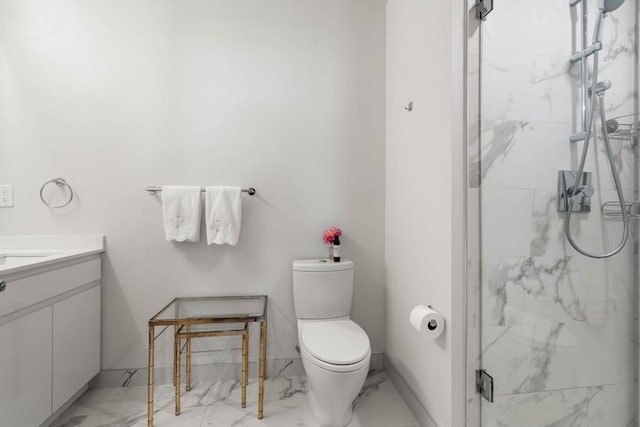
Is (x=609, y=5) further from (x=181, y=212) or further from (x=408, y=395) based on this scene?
(x=181, y=212)

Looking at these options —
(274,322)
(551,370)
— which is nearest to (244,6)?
(274,322)

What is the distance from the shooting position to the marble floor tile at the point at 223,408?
1.45m

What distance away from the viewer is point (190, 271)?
1791 mm

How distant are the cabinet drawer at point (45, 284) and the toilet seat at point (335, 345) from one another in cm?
115

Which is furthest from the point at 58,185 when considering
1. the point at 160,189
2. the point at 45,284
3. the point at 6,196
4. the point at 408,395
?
the point at 408,395

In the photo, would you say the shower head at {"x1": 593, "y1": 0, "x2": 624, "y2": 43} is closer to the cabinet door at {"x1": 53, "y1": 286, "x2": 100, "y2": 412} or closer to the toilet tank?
the toilet tank

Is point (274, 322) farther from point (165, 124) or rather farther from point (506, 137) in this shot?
point (506, 137)

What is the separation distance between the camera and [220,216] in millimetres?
1715

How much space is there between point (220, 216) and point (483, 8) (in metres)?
1.54

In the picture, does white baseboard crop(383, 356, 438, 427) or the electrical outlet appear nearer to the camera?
white baseboard crop(383, 356, 438, 427)

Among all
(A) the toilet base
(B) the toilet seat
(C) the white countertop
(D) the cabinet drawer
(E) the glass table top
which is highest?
(C) the white countertop

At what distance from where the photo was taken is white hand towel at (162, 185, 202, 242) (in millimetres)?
1690

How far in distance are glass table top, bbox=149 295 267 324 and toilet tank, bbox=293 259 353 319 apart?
21 centimetres

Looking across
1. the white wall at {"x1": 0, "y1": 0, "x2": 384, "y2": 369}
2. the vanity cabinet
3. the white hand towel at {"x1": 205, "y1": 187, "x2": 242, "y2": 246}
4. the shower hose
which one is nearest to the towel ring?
the white wall at {"x1": 0, "y1": 0, "x2": 384, "y2": 369}
